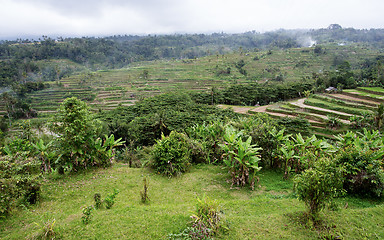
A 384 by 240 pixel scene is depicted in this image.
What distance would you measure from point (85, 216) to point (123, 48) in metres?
143

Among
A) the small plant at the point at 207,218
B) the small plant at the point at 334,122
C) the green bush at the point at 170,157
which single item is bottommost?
the small plant at the point at 334,122

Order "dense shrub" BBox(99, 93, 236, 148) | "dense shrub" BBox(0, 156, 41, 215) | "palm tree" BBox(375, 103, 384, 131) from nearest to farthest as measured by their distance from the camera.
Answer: "dense shrub" BBox(0, 156, 41, 215) → "palm tree" BBox(375, 103, 384, 131) → "dense shrub" BBox(99, 93, 236, 148)

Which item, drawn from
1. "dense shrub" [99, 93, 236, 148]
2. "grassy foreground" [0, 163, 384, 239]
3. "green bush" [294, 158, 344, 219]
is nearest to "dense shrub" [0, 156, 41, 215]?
"grassy foreground" [0, 163, 384, 239]

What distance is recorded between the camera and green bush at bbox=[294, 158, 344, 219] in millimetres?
4680

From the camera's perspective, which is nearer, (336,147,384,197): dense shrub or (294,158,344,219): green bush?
(294,158,344,219): green bush

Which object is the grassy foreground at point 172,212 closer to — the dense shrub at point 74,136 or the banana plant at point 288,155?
the banana plant at point 288,155

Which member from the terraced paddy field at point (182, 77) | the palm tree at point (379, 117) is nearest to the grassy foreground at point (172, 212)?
the palm tree at point (379, 117)

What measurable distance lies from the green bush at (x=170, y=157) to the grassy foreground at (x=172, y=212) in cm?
57

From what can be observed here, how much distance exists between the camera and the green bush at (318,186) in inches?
184

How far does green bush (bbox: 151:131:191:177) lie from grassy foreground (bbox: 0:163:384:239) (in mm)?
575

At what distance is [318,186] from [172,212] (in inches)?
153

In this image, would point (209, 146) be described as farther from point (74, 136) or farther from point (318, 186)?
point (318, 186)

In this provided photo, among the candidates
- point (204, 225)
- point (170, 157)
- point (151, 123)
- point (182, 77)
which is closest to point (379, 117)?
point (170, 157)

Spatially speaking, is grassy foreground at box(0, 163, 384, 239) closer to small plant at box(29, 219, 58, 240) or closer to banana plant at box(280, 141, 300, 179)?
small plant at box(29, 219, 58, 240)
